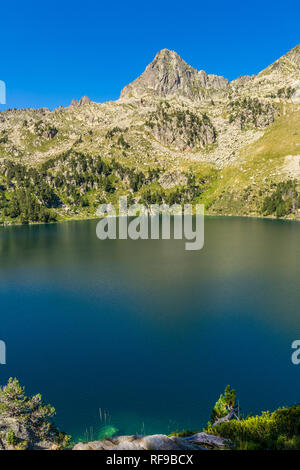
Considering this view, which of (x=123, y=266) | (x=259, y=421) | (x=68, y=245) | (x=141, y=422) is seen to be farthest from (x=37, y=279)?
(x=259, y=421)

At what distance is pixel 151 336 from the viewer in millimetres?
46000

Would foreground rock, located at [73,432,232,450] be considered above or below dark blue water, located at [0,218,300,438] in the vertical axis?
above

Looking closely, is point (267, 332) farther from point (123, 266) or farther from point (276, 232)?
point (276, 232)

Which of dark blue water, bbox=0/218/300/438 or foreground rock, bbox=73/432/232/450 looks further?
dark blue water, bbox=0/218/300/438

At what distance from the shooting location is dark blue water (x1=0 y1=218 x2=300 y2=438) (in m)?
31.8

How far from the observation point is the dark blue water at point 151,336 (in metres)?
31.8

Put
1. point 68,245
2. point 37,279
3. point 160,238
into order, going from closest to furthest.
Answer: point 37,279, point 68,245, point 160,238

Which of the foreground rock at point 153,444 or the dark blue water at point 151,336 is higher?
the foreground rock at point 153,444

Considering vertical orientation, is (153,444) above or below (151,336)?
above

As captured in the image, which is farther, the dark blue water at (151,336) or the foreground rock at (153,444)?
the dark blue water at (151,336)

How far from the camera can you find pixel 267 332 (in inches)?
1812

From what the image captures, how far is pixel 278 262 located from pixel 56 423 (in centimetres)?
8218

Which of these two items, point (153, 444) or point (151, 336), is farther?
point (151, 336)
